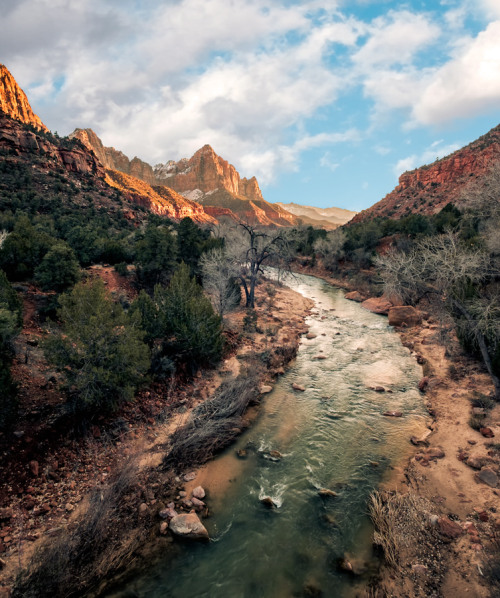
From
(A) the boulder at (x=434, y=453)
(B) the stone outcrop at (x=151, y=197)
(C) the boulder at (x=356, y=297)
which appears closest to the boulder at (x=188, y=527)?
(A) the boulder at (x=434, y=453)

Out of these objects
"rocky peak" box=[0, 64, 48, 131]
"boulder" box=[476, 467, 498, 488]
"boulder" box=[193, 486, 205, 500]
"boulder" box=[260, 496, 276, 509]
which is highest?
"rocky peak" box=[0, 64, 48, 131]

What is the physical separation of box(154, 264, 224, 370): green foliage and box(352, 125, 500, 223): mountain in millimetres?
56448

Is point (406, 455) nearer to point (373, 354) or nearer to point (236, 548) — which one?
point (236, 548)

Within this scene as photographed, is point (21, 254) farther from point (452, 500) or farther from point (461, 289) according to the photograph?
point (461, 289)

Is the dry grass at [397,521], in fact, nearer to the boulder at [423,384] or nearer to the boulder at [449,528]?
the boulder at [449,528]

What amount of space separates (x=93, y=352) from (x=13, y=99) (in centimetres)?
11210

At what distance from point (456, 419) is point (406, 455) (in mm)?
2621

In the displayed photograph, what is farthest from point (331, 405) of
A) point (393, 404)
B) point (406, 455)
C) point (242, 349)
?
point (242, 349)

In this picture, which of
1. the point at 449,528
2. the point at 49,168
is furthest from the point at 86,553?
the point at 49,168

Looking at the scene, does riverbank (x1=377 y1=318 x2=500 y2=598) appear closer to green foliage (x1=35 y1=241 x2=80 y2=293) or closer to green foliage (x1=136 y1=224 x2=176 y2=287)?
green foliage (x1=35 y1=241 x2=80 y2=293)

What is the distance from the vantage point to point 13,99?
81375 mm

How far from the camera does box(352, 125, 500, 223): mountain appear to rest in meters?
55.2

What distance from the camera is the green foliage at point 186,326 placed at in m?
12.7

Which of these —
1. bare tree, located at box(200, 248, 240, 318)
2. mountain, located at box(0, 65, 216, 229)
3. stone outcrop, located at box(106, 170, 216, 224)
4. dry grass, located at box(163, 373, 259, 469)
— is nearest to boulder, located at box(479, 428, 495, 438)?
dry grass, located at box(163, 373, 259, 469)
